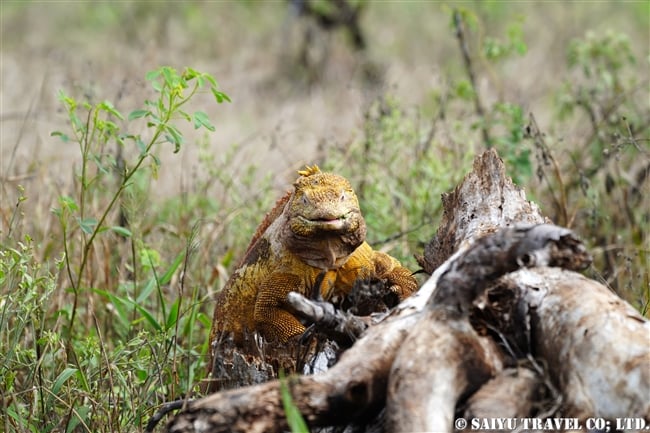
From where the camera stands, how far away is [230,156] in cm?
600

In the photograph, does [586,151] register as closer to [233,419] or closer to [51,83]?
[233,419]

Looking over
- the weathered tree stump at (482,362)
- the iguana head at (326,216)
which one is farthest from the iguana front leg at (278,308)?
the weathered tree stump at (482,362)

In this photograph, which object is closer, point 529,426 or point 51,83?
point 529,426

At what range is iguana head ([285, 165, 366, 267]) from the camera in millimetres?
3229

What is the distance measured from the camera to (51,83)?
36.0 ft

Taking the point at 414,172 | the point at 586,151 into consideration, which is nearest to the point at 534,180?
the point at 586,151

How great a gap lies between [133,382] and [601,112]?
478cm

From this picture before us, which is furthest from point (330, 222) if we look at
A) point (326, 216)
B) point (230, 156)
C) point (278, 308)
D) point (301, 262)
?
point (230, 156)

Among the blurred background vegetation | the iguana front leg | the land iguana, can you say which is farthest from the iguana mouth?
the blurred background vegetation

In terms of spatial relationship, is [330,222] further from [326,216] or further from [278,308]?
[278,308]

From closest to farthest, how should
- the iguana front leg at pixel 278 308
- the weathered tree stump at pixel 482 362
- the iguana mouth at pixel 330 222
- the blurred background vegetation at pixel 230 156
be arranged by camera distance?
the weathered tree stump at pixel 482 362 → the iguana mouth at pixel 330 222 → the iguana front leg at pixel 278 308 → the blurred background vegetation at pixel 230 156

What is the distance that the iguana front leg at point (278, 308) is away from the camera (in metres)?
3.44

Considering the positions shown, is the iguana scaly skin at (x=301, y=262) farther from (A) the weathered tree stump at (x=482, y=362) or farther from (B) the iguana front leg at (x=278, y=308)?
(A) the weathered tree stump at (x=482, y=362)

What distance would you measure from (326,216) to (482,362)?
3.05 ft
